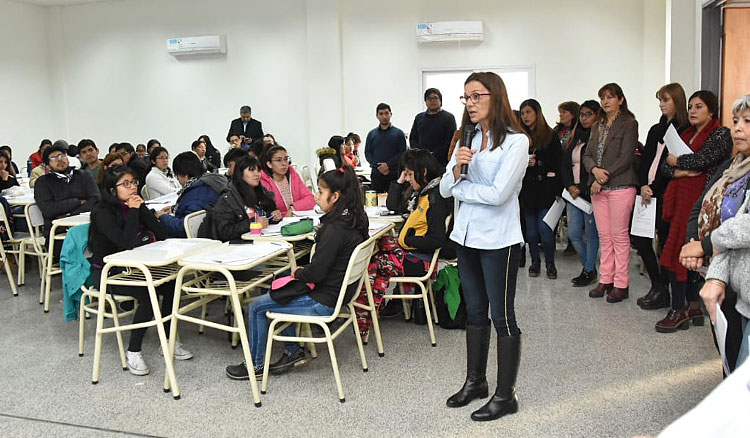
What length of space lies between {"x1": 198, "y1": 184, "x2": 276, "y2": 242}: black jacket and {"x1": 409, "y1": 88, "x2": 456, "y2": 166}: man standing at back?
2.76 m

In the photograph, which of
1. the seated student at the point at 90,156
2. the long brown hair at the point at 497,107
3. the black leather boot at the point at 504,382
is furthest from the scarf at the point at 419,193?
the seated student at the point at 90,156

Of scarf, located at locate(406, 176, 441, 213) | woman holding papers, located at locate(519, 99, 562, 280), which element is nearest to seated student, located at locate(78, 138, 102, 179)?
scarf, located at locate(406, 176, 441, 213)

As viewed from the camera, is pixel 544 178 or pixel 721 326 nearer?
pixel 721 326

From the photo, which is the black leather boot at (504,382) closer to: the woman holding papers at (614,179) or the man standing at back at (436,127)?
the woman holding papers at (614,179)

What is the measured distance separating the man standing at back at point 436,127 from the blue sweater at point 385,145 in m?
0.69

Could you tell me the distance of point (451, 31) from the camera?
967 centimetres

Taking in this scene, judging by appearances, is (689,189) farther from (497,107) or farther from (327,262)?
(327,262)

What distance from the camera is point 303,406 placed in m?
3.03

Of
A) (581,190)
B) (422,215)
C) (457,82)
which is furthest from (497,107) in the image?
(457,82)

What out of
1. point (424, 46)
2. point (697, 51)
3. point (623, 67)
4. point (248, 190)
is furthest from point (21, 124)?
point (697, 51)

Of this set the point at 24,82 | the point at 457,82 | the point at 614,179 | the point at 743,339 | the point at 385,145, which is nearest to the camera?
the point at 743,339

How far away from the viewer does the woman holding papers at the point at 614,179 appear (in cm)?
447

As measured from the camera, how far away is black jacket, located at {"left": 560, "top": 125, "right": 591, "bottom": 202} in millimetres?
5008

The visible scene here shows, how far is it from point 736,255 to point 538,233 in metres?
3.27
